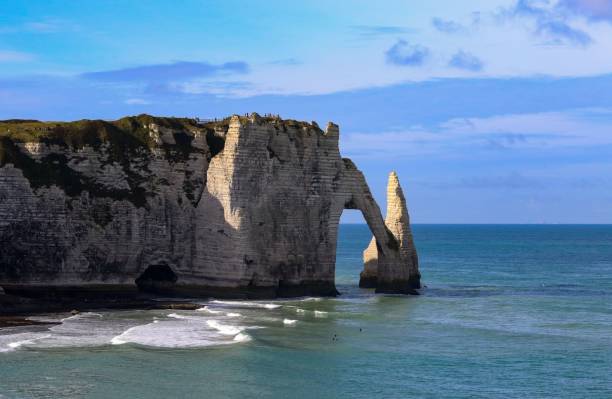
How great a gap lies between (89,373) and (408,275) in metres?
42.7

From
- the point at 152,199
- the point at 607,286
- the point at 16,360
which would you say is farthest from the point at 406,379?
the point at 607,286

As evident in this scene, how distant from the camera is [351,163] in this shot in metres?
78.7

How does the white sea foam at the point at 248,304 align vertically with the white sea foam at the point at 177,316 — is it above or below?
above

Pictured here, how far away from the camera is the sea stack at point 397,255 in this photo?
258ft

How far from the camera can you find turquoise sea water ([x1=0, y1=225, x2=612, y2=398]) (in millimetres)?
39156

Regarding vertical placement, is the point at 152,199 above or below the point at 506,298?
above

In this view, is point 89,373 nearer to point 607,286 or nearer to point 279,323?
point 279,323

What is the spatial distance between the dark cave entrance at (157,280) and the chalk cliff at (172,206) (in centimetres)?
8

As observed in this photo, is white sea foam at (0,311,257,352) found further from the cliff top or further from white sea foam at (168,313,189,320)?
the cliff top

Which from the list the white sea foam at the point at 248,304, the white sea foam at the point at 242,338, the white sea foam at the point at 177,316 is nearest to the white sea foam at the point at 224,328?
the white sea foam at the point at 242,338

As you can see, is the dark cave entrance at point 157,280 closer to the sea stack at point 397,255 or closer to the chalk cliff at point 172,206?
the chalk cliff at point 172,206

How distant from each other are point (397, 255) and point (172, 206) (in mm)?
20036

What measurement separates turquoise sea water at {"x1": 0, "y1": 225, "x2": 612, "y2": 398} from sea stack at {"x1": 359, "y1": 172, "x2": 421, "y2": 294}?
12.8 feet

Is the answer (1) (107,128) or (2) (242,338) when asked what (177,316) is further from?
(1) (107,128)
